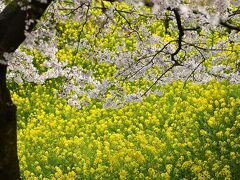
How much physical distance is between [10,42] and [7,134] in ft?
3.11

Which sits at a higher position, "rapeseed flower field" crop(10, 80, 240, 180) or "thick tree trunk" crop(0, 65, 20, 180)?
"rapeseed flower field" crop(10, 80, 240, 180)

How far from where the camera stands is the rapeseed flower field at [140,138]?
817cm

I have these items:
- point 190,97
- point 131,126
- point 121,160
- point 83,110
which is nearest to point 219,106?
point 190,97

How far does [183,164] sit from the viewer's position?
7.86m

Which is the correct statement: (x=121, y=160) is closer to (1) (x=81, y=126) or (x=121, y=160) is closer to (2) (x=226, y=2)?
(1) (x=81, y=126)

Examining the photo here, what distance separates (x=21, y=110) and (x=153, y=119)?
405cm

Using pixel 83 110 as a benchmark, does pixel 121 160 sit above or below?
below

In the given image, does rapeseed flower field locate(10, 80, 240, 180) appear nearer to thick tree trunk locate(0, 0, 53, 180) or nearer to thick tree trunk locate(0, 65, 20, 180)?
thick tree trunk locate(0, 65, 20, 180)

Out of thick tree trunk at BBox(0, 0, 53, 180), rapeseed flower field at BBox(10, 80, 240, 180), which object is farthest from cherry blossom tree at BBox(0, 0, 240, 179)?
rapeseed flower field at BBox(10, 80, 240, 180)

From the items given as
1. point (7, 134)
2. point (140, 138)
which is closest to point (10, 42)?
point (7, 134)

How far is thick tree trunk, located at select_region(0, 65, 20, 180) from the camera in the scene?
4843mm

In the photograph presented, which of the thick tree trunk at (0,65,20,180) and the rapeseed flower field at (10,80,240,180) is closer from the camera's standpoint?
the thick tree trunk at (0,65,20,180)

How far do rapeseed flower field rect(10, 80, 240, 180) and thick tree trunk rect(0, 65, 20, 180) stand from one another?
3089 mm

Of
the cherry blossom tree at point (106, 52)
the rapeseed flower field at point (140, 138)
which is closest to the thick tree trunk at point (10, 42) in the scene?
the cherry blossom tree at point (106, 52)
